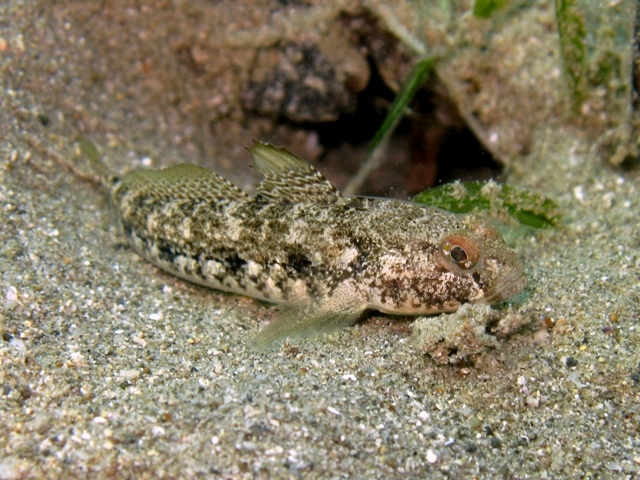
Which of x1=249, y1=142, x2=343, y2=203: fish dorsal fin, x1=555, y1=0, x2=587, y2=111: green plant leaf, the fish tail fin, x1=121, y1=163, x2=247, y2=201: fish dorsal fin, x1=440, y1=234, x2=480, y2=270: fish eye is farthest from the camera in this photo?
the fish tail fin

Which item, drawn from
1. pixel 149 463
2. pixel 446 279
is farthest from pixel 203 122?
pixel 149 463

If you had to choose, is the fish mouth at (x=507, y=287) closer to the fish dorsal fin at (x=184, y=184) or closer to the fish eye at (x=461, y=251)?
the fish eye at (x=461, y=251)

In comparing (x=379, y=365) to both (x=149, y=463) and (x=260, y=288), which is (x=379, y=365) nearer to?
(x=260, y=288)

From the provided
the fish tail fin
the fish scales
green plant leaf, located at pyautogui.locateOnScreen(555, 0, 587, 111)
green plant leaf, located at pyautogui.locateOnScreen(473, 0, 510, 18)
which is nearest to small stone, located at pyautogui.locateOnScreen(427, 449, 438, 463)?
the fish scales

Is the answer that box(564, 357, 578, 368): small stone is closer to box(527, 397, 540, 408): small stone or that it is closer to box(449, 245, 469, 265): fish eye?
box(527, 397, 540, 408): small stone

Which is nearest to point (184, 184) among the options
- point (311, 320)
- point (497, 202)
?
point (311, 320)

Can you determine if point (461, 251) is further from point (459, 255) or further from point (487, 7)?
point (487, 7)

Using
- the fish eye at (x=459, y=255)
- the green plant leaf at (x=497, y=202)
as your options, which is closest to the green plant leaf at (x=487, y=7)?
the green plant leaf at (x=497, y=202)

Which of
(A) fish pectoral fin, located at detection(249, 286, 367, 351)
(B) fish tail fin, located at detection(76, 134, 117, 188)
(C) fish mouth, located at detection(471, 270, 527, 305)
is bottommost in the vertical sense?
(B) fish tail fin, located at detection(76, 134, 117, 188)
